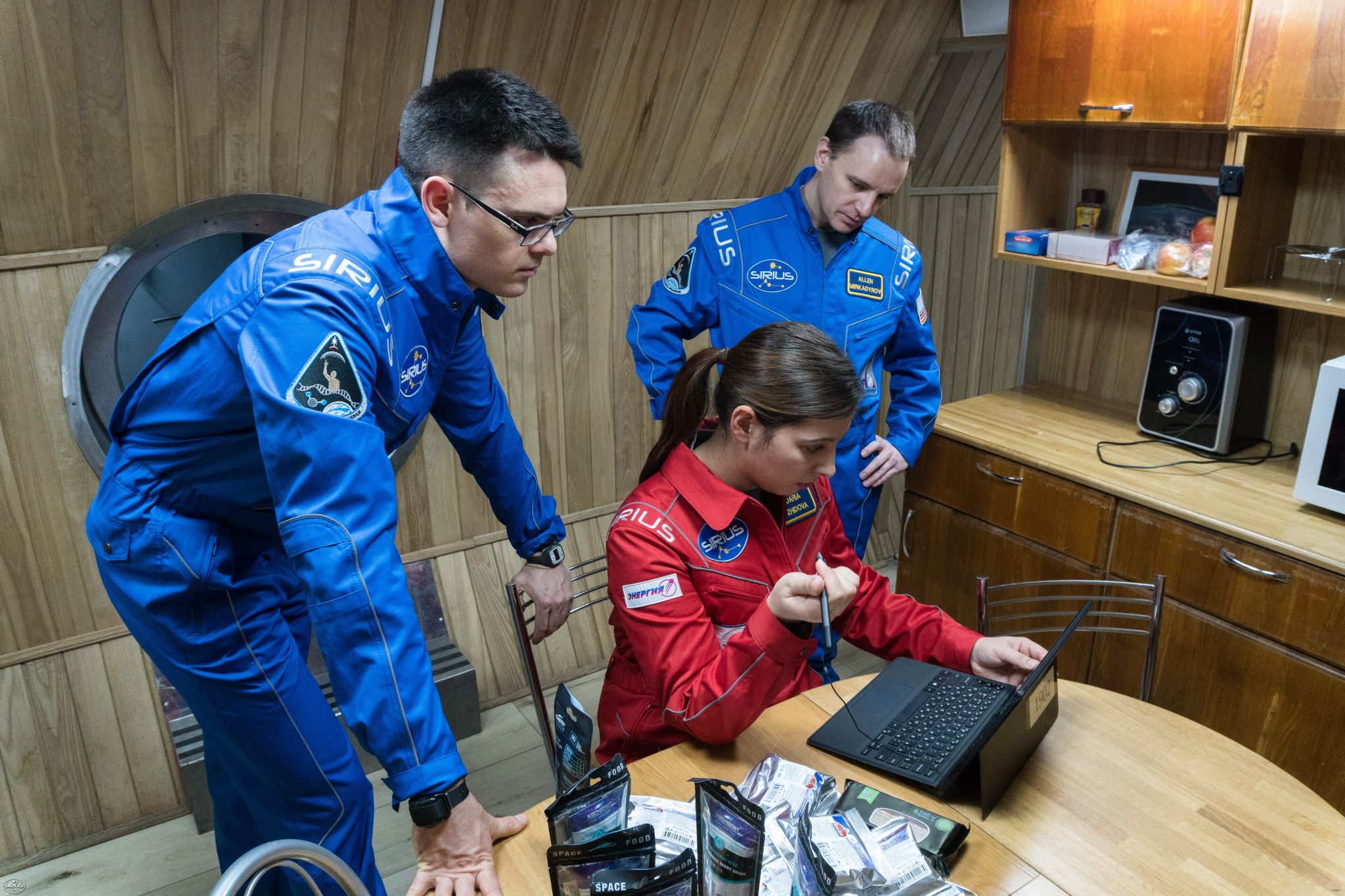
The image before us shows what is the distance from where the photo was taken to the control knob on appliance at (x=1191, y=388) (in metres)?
2.68

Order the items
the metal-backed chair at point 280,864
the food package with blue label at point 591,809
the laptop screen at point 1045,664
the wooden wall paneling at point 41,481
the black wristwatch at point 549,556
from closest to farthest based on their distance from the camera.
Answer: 1. the metal-backed chair at point 280,864
2. the food package with blue label at point 591,809
3. the laptop screen at point 1045,664
4. the black wristwatch at point 549,556
5. the wooden wall paneling at point 41,481

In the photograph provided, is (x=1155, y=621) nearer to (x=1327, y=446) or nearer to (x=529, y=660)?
(x=1327, y=446)

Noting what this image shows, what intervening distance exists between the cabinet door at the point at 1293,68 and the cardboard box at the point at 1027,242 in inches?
25.8

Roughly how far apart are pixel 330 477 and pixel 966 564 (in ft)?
7.26

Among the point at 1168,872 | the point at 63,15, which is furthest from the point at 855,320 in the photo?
the point at 63,15

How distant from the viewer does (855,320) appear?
8.75 feet

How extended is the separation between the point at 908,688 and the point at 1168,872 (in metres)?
0.47

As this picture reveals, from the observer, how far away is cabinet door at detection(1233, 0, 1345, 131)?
86.4 inches

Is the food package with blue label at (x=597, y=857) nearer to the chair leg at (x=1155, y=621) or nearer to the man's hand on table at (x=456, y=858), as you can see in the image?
the man's hand on table at (x=456, y=858)

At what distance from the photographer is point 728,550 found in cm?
176

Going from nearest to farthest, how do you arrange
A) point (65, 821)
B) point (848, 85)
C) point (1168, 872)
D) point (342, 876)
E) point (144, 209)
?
point (342, 876) → point (1168, 872) → point (144, 209) → point (65, 821) → point (848, 85)

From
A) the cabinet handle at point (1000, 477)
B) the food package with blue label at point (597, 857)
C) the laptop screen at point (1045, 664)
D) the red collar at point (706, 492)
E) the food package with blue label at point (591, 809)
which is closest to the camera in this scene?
the food package with blue label at point (597, 857)

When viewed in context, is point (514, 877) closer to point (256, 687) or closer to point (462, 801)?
point (462, 801)

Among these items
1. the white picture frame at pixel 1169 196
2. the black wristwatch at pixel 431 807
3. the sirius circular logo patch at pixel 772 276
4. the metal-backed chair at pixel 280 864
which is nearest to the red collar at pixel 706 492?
the black wristwatch at pixel 431 807
